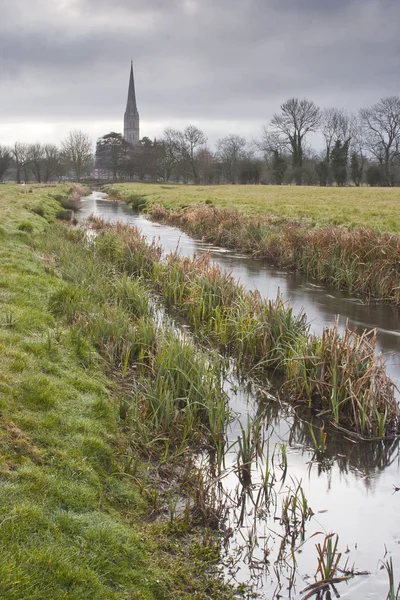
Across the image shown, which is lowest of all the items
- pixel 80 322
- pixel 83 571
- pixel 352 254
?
pixel 83 571

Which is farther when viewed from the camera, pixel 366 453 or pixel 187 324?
pixel 187 324

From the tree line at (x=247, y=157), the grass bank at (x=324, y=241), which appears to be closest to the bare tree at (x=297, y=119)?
the tree line at (x=247, y=157)

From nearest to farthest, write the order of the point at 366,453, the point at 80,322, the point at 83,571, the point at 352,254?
the point at 83,571 → the point at 366,453 → the point at 80,322 → the point at 352,254

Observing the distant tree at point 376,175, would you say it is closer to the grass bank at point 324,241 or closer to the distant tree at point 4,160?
the grass bank at point 324,241

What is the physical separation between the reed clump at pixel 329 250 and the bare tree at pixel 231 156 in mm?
63366

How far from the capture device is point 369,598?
420 cm

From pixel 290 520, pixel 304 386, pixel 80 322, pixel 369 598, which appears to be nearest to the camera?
pixel 369 598

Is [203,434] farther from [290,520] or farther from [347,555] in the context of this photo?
[347,555]

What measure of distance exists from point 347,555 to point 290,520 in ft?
1.98

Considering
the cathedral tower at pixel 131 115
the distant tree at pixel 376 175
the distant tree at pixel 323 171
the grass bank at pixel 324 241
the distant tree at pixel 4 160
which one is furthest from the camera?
the cathedral tower at pixel 131 115

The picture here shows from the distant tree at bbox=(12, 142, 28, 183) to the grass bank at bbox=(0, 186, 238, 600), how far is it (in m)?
86.2

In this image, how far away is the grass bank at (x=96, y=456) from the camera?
377cm

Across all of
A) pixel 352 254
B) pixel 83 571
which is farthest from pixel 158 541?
pixel 352 254

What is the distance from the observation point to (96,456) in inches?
207
